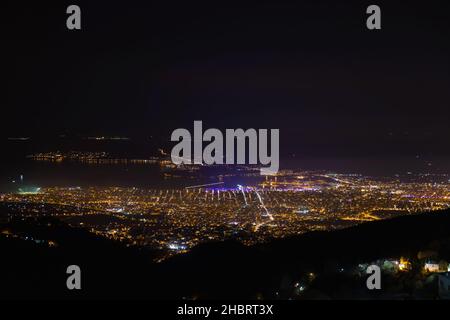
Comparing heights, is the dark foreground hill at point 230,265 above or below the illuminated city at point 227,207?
above

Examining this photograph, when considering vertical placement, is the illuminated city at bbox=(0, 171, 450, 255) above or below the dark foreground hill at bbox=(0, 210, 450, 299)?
below

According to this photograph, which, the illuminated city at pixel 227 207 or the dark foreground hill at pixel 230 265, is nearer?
the dark foreground hill at pixel 230 265

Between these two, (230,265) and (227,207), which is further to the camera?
(227,207)

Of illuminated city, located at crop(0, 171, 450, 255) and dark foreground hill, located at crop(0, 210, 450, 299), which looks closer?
dark foreground hill, located at crop(0, 210, 450, 299)

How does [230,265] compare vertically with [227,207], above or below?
above
